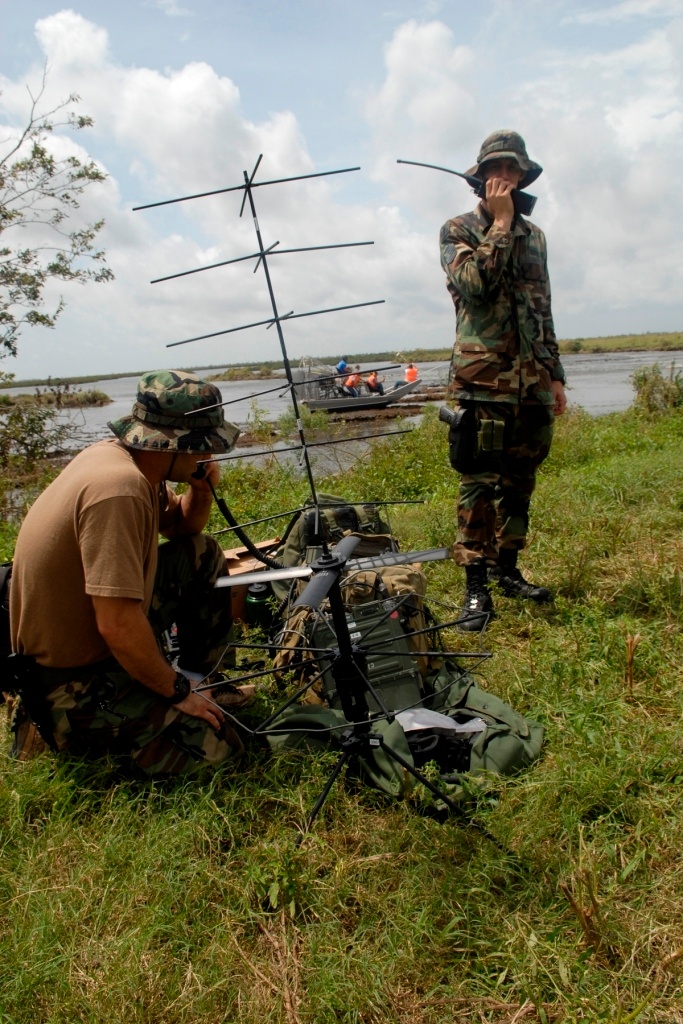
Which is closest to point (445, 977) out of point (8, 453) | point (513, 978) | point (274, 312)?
point (513, 978)

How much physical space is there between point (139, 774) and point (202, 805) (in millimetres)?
316

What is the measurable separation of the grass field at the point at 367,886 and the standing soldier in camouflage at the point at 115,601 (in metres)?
0.15

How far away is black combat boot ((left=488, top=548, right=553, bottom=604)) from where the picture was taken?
11.4 feet

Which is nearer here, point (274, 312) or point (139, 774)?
point (274, 312)

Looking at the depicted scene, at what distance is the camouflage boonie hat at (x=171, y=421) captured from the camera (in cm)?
229

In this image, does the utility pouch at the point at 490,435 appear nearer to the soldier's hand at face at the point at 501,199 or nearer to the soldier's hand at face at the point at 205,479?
the soldier's hand at face at the point at 501,199

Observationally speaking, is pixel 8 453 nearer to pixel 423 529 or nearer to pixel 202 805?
pixel 423 529

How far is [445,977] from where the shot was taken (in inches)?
64.6

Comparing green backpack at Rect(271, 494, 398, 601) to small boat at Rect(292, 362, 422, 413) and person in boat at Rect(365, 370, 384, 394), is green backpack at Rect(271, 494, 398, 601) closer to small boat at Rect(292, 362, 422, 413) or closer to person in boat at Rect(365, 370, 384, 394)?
small boat at Rect(292, 362, 422, 413)

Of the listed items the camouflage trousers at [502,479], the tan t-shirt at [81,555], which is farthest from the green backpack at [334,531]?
the tan t-shirt at [81,555]

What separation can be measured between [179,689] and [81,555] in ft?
1.82

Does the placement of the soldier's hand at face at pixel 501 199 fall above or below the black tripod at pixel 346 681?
above

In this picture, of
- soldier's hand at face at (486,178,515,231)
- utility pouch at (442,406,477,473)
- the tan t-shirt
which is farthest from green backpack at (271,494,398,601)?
soldier's hand at face at (486,178,515,231)

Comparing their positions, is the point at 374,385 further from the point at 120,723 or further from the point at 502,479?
the point at 120,723
